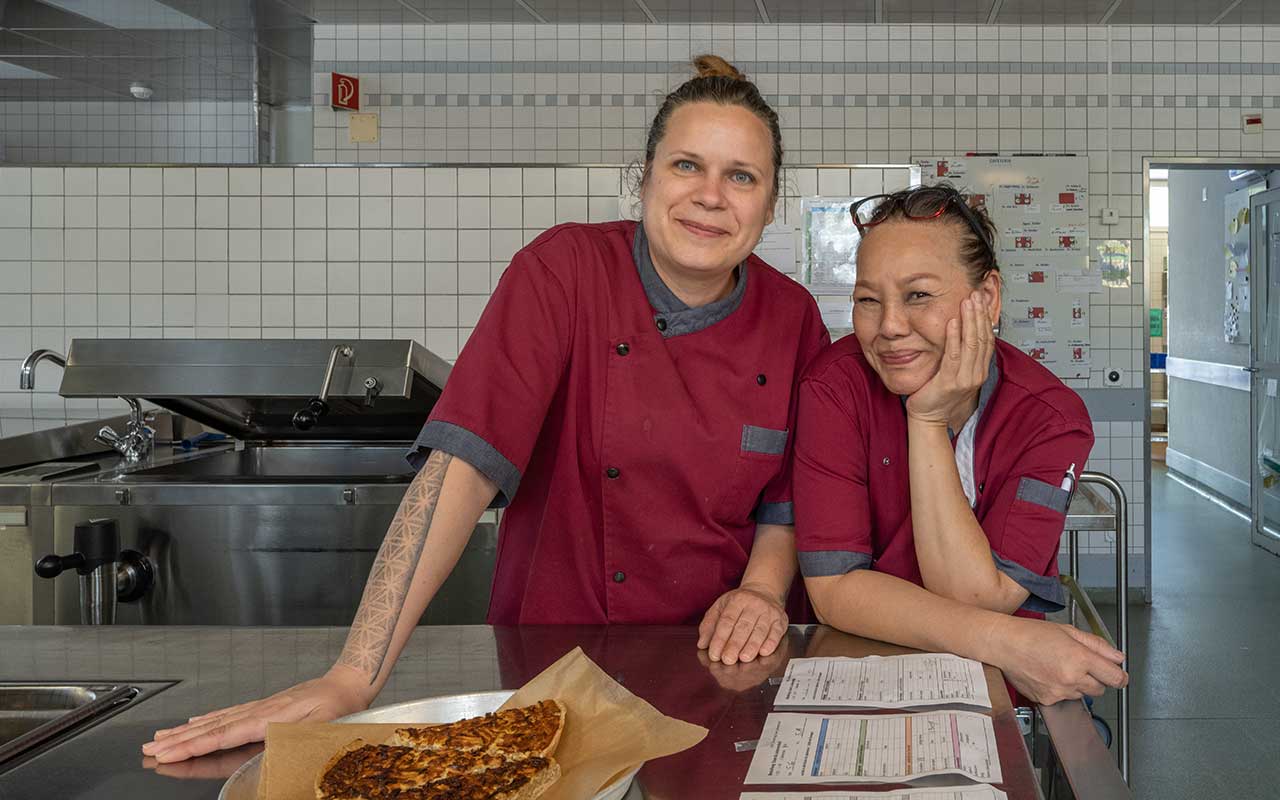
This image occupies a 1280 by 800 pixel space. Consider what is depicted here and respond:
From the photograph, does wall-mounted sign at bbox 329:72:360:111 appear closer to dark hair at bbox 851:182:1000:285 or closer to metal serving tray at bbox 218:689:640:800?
dark hair at bbox 851:182:1000:285

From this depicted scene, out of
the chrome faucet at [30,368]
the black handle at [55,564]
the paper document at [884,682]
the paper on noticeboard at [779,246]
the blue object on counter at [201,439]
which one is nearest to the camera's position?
the paper document at [884,682]

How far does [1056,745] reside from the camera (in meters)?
1.07

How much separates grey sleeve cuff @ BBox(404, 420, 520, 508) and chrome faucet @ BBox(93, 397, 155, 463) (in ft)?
7.14

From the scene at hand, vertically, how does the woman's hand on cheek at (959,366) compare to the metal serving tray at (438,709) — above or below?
above

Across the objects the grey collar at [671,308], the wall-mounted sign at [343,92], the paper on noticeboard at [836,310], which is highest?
the wall-mounted sign at [343,92]

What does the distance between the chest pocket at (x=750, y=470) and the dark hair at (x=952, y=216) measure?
1.06 ft

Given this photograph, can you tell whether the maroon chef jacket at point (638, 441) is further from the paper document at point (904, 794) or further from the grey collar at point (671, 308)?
the paper document at point (904, 794)

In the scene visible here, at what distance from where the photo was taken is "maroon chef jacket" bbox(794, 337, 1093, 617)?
1.51 m

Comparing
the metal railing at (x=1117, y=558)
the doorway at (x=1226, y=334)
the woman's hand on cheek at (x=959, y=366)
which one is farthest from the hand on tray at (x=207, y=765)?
the doorway at (x=1226, y=334)

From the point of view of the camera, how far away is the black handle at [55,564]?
7.28 feet

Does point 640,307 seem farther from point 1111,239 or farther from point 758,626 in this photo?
point 1111,239

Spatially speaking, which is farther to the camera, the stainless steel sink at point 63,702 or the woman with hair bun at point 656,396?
the woman with hair bun at point 656,396

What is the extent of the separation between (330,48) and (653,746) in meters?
Result: 5.48

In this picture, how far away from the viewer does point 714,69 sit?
1.67 meters
